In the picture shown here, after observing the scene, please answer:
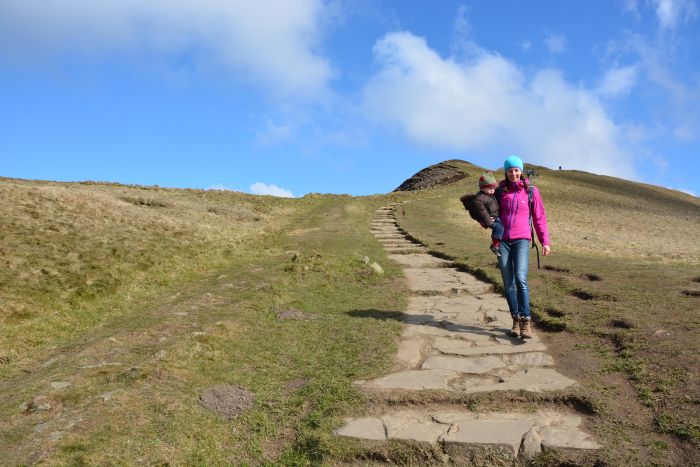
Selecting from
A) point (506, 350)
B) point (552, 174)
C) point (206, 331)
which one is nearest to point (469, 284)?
point (506, 350)

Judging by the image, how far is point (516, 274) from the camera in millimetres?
8562

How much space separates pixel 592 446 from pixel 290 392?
3.58m

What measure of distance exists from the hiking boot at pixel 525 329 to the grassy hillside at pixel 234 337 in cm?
40

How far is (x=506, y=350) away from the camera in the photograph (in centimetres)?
790

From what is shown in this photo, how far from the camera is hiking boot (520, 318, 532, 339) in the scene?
8.36 m

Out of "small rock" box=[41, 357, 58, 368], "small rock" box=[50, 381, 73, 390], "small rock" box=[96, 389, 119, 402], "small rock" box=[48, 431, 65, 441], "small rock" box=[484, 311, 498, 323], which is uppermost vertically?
"small rock" box=[484, 311, 498, 323]

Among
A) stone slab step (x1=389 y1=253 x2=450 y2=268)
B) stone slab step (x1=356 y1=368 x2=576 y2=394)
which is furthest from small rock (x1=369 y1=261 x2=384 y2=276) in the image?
stone slab step (x1=356 y1=368 x2=576 y2=394)

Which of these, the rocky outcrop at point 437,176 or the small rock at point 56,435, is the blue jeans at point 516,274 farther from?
the rocky outcrop at point 437,176

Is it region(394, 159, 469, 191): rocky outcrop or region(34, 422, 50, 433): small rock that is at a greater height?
region(394, 159, 469, 191): rocky outcrop

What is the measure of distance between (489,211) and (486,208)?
3.2 inches

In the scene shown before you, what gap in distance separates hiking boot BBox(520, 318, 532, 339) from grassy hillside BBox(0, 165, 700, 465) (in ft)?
1.32

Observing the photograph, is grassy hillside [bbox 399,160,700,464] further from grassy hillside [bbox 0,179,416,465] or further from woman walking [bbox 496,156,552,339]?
grassy hillside [bbox 0,179,416,465]

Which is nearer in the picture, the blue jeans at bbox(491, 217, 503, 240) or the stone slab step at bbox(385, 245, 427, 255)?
the blue jeans at bbox(491, 217, 503, 240)

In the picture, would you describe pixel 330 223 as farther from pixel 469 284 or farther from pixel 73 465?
pixel 73 465
